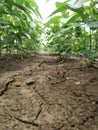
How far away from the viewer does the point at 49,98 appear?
1.25 meters

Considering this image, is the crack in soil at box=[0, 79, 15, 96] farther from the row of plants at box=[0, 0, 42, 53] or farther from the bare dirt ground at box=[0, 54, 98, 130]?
the row of plants at box=[0, 0, 42, 53]

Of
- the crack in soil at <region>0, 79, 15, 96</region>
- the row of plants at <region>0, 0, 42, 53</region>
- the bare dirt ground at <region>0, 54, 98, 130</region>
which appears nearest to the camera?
the bare dirt ground at <region>0, 54, 98, 130</region>

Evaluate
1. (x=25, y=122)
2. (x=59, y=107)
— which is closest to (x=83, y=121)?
(x=59, y=107)

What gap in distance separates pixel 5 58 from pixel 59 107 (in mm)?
944

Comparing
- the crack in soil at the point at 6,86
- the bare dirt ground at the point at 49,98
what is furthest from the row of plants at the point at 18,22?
the crack in soil at the point at 6,86

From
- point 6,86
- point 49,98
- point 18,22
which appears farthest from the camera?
point 18,22

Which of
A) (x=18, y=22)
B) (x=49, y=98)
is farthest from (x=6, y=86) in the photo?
(x=18, y=22)

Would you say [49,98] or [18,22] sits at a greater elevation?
[18,22]

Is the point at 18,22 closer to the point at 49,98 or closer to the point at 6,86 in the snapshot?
the point at 6,86

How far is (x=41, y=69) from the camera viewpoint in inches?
65.0

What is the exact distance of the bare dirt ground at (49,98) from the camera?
3.50 ft

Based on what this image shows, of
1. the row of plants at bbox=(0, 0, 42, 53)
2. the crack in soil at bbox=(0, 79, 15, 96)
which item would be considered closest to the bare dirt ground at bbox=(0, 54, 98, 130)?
the crack in soil at bbox=(0, 79, 15, 96)

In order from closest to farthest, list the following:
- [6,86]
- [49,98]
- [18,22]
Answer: [49,98] < [6,86] < [18,22]

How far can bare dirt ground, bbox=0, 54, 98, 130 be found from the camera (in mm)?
1066
